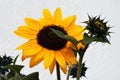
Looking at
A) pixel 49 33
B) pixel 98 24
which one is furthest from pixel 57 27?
pixel 98 24

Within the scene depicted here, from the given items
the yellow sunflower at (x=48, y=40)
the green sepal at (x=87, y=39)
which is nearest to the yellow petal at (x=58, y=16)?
the yellow sunflower at (x=48, y=40)

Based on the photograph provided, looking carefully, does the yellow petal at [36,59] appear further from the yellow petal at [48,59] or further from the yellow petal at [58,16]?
the yellow petal at [58,16]

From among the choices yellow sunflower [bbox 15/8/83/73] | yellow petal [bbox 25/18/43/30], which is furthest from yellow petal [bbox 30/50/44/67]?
yellow petal [bbox 25/18/43/30]

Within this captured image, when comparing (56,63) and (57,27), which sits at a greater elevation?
(57,27)

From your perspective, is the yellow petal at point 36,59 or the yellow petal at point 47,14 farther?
the yellow petal at point 47,14

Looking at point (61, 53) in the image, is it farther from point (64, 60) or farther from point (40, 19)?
point (40, 19)

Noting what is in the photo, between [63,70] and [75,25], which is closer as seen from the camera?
[63,70]

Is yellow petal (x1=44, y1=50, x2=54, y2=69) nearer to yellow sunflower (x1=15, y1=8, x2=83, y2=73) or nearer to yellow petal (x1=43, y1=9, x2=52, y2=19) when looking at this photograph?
yellow sunflower (x1=15, y1=8, x2=83, y2=73)
